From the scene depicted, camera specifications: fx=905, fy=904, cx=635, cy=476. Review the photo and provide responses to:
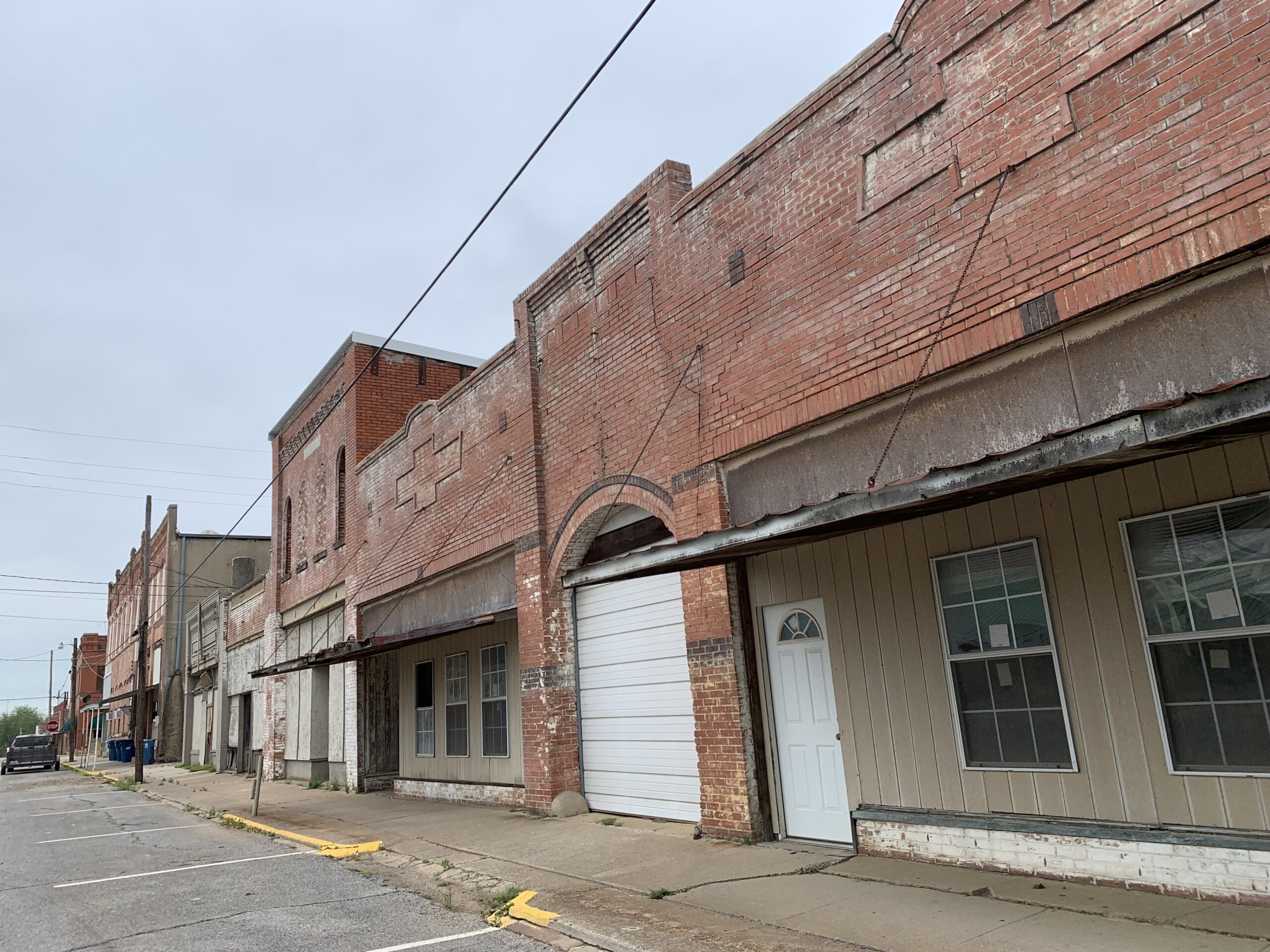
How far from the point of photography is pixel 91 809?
59.8 feet

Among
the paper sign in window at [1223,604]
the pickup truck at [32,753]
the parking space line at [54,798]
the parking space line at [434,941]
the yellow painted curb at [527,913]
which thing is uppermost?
the paper sign in window at [1223,604]

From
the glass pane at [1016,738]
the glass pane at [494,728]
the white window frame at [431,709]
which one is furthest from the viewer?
the white window frame at [431,709]

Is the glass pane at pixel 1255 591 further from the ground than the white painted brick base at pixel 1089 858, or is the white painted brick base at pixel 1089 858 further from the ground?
the glass pane at pixel 1255 591

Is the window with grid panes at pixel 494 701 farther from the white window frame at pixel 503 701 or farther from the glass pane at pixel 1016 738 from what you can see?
the glass pane at pixel 1016 738

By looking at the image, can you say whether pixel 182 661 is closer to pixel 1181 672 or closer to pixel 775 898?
pixel 775 898

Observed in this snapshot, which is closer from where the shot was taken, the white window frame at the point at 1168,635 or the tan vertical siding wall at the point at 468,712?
the white window frame at the point at 1168,635

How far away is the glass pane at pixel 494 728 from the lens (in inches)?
526

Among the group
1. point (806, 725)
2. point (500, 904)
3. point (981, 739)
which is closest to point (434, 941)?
point (500, 904)

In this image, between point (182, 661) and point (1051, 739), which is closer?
point (1051, 739)

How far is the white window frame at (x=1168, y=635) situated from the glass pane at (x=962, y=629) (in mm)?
1208

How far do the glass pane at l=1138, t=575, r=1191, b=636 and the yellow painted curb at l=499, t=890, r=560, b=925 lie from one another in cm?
447

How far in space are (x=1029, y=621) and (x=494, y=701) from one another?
29.9 feet

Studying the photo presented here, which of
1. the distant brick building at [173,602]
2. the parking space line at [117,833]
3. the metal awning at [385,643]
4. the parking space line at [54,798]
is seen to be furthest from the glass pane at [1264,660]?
the distant brick building at [173,602]

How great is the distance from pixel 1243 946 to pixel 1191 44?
5.11 metres
